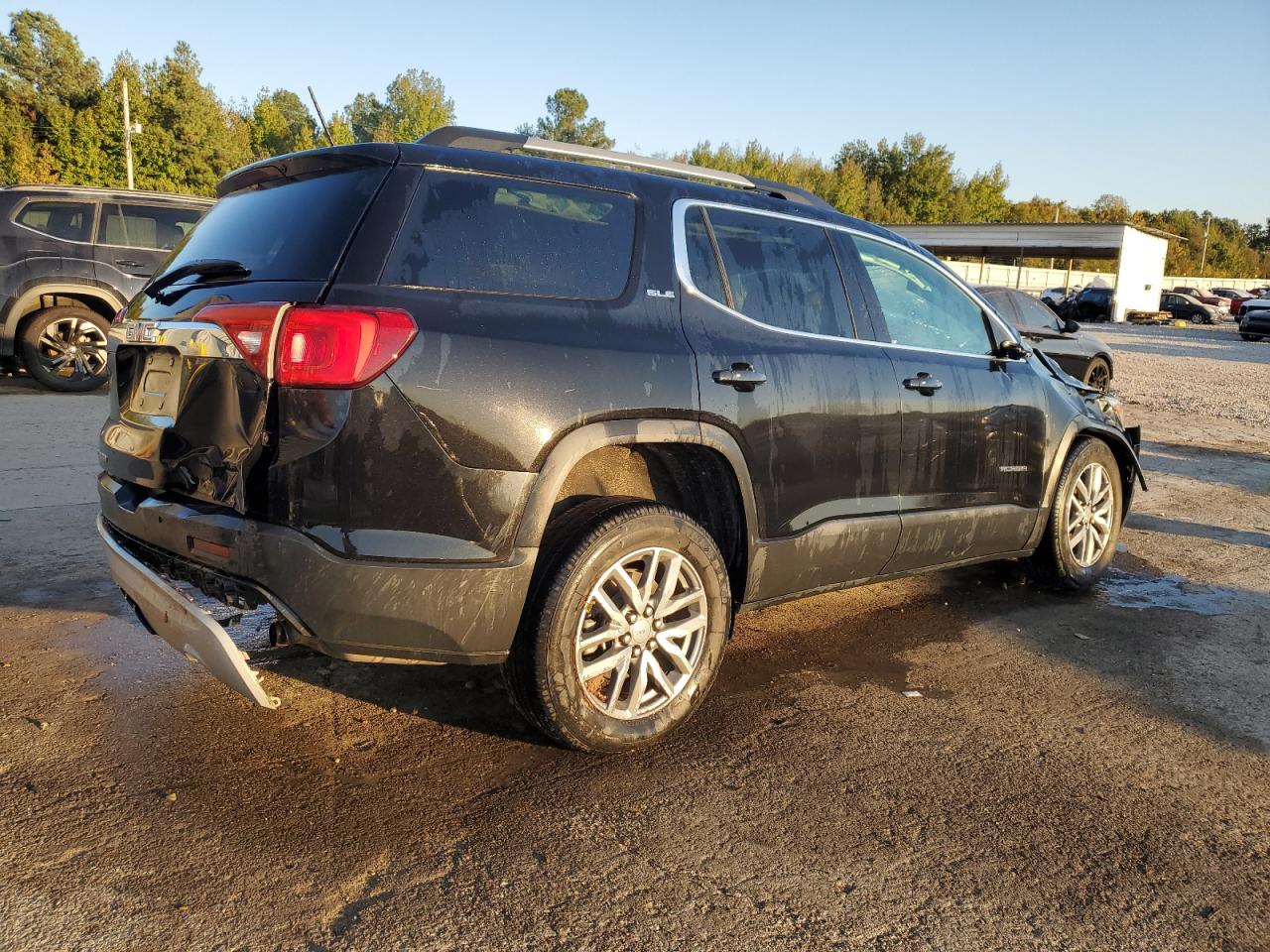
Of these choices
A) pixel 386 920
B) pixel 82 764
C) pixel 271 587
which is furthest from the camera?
pixel 82 764

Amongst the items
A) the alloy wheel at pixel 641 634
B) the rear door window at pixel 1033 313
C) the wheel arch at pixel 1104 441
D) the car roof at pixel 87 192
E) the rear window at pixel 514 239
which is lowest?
the alloy wheel at pixel 641 634

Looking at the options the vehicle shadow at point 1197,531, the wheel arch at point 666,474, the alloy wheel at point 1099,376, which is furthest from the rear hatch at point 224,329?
the alloy wheel at point 1099,376

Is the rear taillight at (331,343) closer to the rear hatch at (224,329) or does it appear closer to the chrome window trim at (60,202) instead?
the rear hatch at (224,329)

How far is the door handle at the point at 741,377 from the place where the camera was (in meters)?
3.30

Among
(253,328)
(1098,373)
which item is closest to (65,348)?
(253,328)

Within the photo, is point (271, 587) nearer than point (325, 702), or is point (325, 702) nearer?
point (271, 587)

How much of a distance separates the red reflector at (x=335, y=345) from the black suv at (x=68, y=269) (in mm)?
8558

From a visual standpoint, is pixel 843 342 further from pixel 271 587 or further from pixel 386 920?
pixel 386 920

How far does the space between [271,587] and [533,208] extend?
1.37 m

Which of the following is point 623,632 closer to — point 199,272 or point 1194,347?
point 199,272

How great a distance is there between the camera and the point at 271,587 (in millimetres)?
2678

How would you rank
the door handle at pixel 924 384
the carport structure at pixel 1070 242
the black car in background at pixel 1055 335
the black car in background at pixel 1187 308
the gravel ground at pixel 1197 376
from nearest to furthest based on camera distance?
the door handle at pixel 924 384, the black car in background at pixel 1055 335, the gravel ground at pixel 1197 376, the carport structure at pixel 1070 242, the black car in background at pixel 1187 308

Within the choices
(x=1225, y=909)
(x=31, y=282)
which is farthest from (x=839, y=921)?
(x=31, y=282)

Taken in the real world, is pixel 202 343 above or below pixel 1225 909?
above
